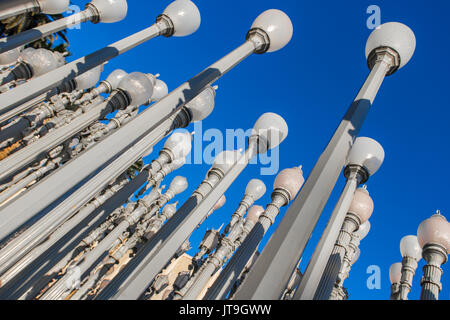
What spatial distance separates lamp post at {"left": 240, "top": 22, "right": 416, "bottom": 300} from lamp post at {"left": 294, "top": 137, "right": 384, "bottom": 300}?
0.91m

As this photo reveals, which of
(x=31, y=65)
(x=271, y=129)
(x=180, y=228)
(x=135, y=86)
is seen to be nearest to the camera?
(x=180, y=228)

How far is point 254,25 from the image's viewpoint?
653 centimetres

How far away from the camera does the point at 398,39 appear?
15.5 feet

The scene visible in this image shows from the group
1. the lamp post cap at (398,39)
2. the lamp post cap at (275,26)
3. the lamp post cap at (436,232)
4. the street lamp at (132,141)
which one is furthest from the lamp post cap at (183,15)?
the lamp post cap at (436,232)

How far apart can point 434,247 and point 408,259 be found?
268 centimetres

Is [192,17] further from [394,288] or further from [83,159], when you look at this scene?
[394,288]

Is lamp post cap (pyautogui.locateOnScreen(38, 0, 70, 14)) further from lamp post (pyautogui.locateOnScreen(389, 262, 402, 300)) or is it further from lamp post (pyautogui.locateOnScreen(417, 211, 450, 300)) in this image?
lamp post (pyautogui.locateOnScreen(389, 262, 402, 300))

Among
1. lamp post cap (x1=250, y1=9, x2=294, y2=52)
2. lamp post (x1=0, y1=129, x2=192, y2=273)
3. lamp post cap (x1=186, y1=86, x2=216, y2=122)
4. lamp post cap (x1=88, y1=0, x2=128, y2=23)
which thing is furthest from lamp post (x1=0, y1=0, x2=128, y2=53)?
lamp post cap (x1=250, y1=9, x2=294, y2=52)

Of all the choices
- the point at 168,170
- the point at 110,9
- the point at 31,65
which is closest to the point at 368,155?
the point at 110,9

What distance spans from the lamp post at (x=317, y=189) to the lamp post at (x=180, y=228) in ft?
6.99

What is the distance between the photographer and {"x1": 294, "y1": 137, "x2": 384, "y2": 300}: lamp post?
375cm

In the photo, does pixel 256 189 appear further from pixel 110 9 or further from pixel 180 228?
pixel 110 9
